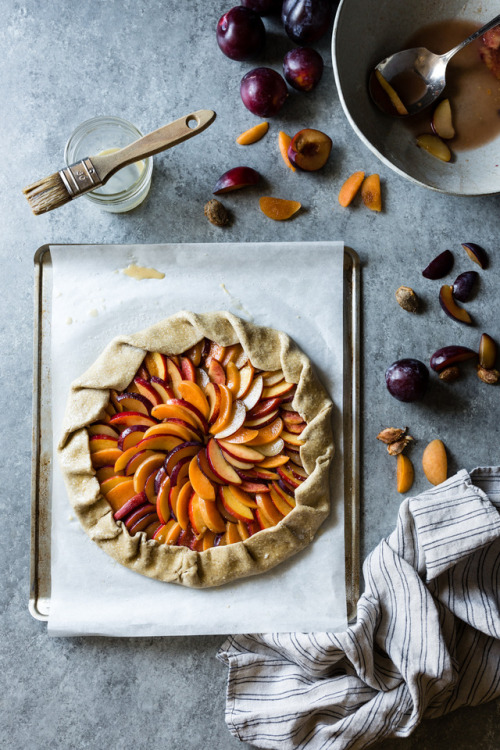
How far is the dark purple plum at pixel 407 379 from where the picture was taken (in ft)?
6.46

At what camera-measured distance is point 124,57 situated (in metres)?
→ 2.08

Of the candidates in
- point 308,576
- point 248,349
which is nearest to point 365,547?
point 308,576

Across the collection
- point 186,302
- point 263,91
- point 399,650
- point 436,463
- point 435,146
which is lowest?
point 399,650

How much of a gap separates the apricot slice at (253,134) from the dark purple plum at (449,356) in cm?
90

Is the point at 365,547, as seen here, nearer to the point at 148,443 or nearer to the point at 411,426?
the point at 411,426

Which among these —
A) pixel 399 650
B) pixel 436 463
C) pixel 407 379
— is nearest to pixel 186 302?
pixel 407 379

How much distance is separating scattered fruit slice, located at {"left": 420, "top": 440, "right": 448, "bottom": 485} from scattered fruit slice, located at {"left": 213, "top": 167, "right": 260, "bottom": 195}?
3.34 feet

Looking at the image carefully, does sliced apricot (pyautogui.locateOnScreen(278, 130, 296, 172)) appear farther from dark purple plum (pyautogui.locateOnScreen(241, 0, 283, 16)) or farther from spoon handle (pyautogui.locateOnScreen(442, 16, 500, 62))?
spoon handle (pyautogui.locateOnScreen(442, 16, 500, 62))

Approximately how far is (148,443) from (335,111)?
4.00 ft

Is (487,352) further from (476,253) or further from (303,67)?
(303,67)

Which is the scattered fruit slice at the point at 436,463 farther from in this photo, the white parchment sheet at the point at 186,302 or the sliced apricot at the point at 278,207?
the sliced apricot at the point at 278,207

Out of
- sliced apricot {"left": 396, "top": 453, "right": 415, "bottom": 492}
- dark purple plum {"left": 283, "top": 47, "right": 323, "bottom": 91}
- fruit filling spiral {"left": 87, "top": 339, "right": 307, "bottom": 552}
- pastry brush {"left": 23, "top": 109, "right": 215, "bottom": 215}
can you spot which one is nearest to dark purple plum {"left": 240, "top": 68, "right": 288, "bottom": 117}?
dark purple plum {"left": 283, "top": 47, "right": 323, "bottom": 91}

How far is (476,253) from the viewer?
6.66 ft

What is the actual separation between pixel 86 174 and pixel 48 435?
0.81m
